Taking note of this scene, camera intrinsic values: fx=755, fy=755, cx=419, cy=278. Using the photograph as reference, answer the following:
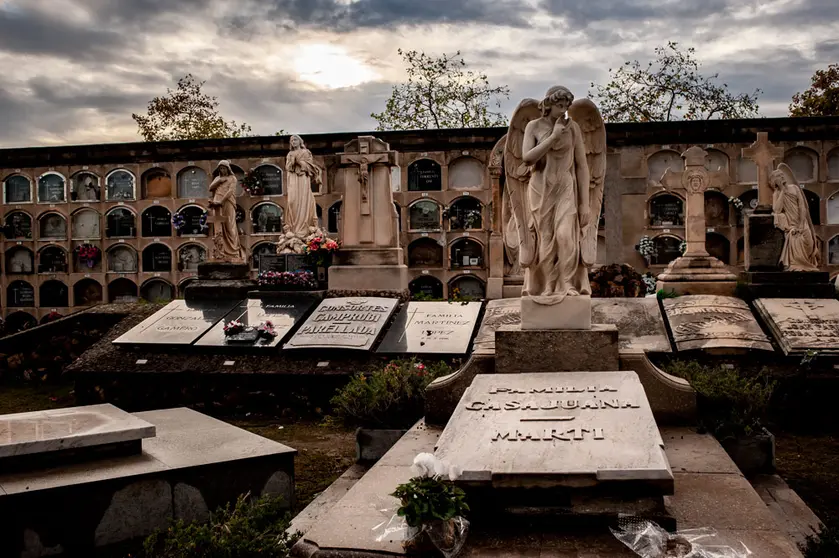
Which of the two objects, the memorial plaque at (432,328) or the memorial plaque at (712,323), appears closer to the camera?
the memorial plaque at (712,323)

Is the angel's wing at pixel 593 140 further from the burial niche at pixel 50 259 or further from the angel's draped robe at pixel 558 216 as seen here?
the burial niche at pixel 50 259

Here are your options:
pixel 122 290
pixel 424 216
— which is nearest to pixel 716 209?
pixel 424 216

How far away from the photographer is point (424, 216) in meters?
16.0

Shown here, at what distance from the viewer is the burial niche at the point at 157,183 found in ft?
55.3

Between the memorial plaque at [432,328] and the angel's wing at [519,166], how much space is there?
10.4ft

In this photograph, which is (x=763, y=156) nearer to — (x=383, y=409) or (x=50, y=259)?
(x=383, y=409)

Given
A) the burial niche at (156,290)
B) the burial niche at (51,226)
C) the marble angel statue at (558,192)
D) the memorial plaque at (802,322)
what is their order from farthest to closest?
1. the burial niche at (51,226)
2. the burial niche at (156,290)
3. the memorial plaque at (802,322)
4. the marble angel statue at (558,192)

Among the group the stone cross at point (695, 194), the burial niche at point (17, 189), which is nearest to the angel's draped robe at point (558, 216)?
the stone cross at point (695, 194)

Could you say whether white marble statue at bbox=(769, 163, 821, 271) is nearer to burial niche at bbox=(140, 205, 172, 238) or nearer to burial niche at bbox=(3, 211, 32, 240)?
burial niche at bbox=(140, 205, 172, 238)

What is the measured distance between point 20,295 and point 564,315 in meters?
15.3

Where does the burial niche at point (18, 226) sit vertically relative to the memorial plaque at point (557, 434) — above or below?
above

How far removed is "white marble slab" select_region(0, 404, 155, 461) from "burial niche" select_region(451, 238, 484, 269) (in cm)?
1111

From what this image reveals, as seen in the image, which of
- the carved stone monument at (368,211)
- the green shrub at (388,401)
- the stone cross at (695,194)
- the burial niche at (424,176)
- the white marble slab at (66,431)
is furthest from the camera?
the burial niche at (424,176)

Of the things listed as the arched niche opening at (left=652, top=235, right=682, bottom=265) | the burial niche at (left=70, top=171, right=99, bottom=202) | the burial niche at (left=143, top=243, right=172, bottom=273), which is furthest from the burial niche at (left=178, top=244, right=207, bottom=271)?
the arched niche opening at (left=652, top=235, right=682, bottom=265)
